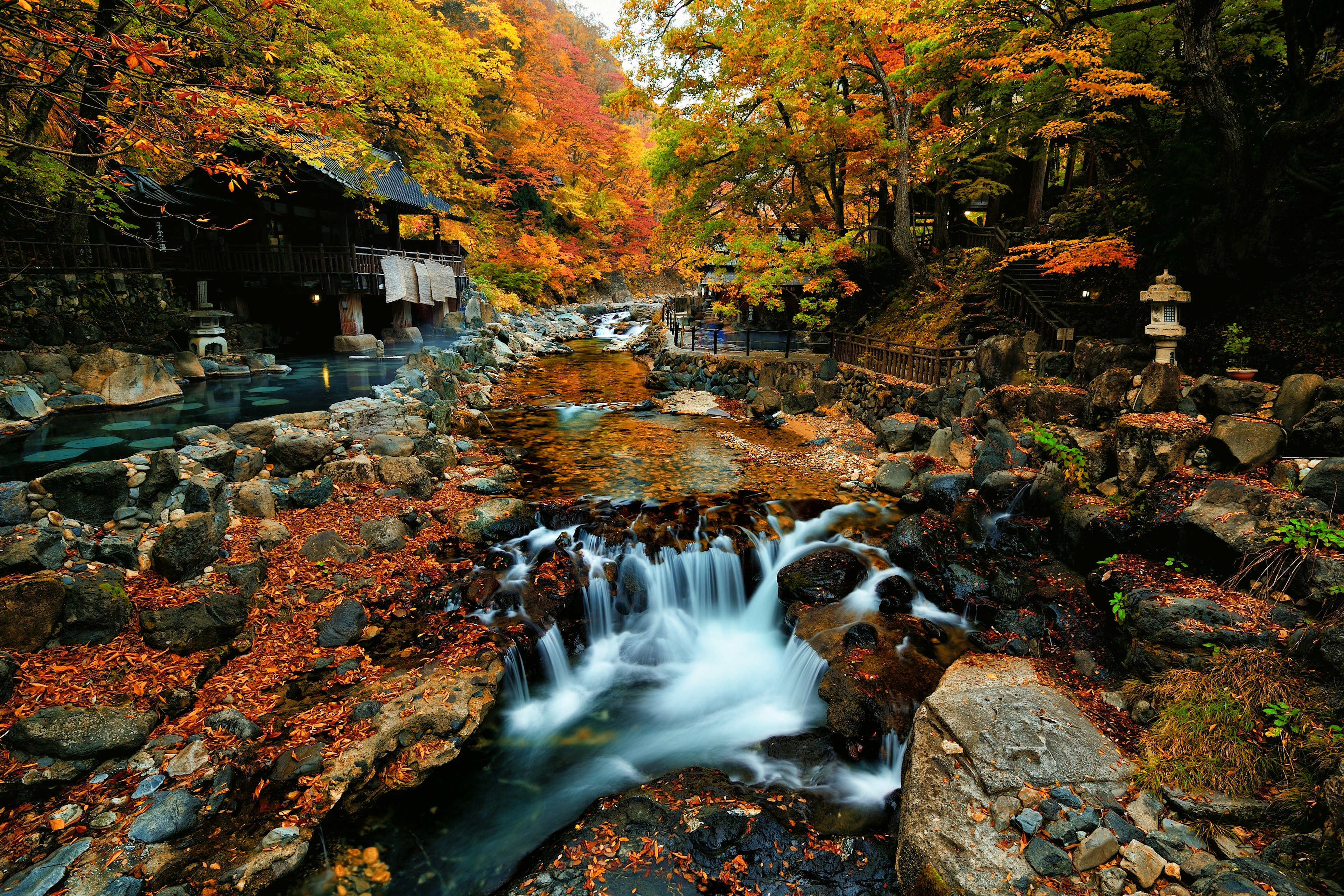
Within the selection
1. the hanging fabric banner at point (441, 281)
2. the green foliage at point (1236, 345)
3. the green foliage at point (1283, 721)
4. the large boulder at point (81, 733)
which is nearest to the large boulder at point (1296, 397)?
the green foliage at point (1236, 345)

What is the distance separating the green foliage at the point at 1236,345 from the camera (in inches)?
337

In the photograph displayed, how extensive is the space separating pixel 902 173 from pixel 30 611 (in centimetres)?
1927

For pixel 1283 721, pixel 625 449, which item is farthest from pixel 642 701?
Result: pixel 625 449

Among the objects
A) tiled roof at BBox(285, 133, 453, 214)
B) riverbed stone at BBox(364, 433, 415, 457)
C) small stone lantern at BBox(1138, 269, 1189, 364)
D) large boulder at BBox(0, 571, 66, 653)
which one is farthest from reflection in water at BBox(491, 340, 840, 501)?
tiled roof at BBox(285, 133, 453, 214)

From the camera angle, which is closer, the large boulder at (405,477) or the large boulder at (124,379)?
the large boulder at (405,477)

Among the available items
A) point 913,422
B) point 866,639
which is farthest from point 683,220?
point 866,639

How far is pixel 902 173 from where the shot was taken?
16.5 meters

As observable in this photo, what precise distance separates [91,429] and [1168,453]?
55.2ft

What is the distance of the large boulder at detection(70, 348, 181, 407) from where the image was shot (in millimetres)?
11977

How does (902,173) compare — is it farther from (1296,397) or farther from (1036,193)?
(1296,397)

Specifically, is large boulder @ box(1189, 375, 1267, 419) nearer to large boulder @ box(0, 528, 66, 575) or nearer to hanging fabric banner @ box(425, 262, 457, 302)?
large boulder @ box(0, 528, 66, 575)

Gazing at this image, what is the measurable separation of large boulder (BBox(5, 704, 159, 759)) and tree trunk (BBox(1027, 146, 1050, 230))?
24541 millimetres

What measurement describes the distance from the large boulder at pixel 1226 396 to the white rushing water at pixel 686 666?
4.79 metres

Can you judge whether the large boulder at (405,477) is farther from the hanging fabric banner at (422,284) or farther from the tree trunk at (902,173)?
the hanging fabric banner at (422,284)
